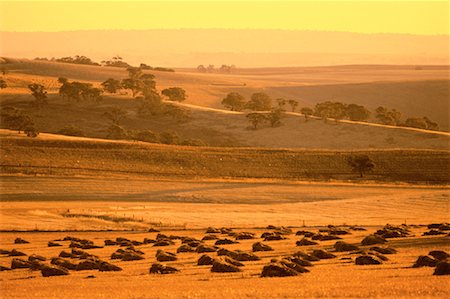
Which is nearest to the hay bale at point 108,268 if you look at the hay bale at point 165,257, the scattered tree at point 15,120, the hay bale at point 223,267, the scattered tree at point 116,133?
the hay bale at point 165,257

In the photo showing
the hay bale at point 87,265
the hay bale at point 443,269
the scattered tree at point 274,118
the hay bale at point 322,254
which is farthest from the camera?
the scattered tree at point 274,118

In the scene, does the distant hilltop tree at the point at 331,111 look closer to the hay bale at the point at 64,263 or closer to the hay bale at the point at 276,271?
the hay bale at the point at 64,263

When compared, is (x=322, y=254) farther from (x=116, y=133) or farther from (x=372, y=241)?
(x=116, y=133)

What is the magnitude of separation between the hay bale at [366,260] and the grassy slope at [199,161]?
50072 millimetres

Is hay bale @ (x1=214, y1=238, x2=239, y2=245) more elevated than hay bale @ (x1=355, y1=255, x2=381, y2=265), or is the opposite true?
hay bale @ (x1=355, y1=255, x2=381, y2=265)

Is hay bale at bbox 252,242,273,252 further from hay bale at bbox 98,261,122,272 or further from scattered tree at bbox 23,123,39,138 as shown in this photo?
scattered tree at bbox 23,123,39,138

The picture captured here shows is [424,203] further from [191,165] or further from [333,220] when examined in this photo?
[191,165]

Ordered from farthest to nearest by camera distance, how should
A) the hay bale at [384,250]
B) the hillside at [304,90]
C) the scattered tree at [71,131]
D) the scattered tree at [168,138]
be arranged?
the hillside at [304,90] → the scattered tree at [71,131] → the scattered tree at [168,138] → the hay bale at [384,250]

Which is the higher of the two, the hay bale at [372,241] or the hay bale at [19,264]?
the hay bale at [372,241]

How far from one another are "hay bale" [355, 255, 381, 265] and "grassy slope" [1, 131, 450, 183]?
1971 inches

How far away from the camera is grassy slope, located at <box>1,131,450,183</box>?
85.2 metres

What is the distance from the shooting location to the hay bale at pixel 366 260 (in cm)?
3434

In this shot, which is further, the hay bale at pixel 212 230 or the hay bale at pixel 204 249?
the hay bale at pixel 212 230

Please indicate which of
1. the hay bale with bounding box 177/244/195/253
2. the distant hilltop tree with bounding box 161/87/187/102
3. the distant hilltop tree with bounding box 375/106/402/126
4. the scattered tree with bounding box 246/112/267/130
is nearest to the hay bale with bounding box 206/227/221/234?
the hay bale with bounding box 177/244/195/253
